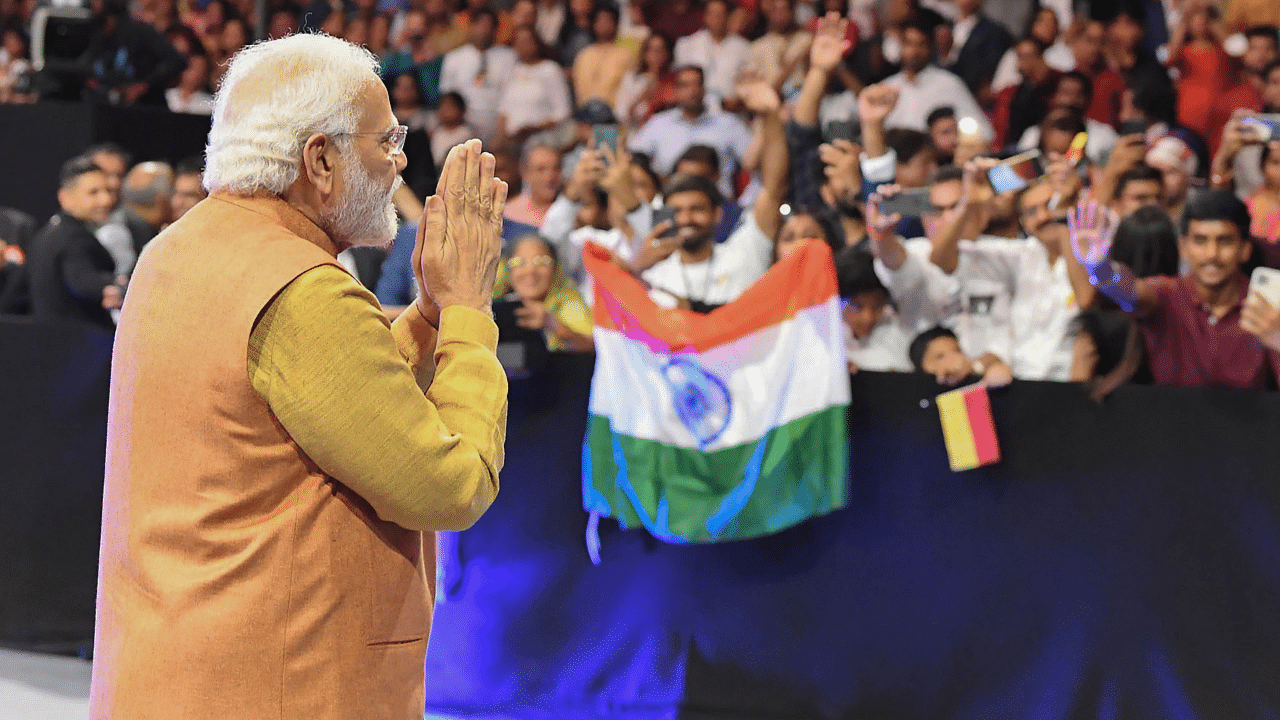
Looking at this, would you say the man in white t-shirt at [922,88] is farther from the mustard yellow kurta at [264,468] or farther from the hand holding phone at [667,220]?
the mustard yellow kurta at [264,468]

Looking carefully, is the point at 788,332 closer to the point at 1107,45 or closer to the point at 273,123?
the point at 273,123

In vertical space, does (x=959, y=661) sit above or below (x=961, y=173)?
below

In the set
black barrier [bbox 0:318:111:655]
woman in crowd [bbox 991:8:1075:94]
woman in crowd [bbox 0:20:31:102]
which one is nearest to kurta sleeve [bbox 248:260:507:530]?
black barrier [bbox 0:318:111:655]

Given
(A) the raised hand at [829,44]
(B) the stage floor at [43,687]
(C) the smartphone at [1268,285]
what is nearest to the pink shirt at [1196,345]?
(C) the smartphone at [1268,285]

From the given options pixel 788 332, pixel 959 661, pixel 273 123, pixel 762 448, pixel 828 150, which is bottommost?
pixel 959 661

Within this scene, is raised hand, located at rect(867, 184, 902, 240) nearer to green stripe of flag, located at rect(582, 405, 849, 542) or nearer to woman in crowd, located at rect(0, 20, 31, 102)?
green stripe of flag, located at rect(582, 405, 849, 542)

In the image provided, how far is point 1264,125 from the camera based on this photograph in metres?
5.30

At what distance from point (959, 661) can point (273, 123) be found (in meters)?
3.25

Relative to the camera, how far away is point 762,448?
4.80m

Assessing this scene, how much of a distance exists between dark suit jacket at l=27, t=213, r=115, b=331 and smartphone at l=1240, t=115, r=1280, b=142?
15.1 feet

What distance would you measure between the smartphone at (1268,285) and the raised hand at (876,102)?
6.87 ft

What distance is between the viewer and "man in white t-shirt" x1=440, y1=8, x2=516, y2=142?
9711 millimetres

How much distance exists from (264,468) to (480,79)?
810cm

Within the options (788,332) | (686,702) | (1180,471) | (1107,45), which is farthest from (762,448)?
(1107,45)
